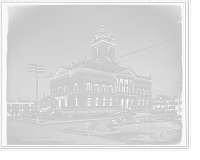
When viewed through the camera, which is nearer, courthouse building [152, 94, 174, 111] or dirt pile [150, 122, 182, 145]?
dirt pile [150, 122, 182, 145]

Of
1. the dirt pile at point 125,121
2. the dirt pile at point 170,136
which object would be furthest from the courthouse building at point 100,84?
the dirt pile at point 170,136

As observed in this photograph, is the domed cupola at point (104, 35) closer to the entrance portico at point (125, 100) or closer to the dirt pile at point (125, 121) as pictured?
the entrance portico at point (125, 100)

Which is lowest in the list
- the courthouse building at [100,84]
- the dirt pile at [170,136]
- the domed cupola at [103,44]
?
the dirt pile at [170,136]

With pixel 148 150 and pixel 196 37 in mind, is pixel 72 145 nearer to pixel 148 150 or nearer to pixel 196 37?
pixel 148 150

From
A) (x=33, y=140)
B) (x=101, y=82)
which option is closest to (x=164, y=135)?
(x=33, y=140)

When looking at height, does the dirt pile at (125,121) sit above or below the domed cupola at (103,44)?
below

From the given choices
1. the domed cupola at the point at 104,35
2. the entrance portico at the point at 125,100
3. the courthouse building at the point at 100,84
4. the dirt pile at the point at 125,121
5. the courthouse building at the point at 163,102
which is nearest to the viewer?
the dirt pile at the point at 125,121

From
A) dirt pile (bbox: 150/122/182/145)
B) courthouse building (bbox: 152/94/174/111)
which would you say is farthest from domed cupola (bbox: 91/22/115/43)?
dirt pile (bbox: 150/122/182/145)

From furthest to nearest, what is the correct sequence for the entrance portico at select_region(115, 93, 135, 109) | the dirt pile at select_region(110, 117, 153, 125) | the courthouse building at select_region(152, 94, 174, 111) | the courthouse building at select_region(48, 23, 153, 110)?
the courthouse building at select_region(152, 94, 174, 111)
the entrance portico at select_region(115, 93, 135, 109)
the courthouse building at select_region(48, 23, 153, 110)
the dirt pile at select_region(110, 117, 153, 125)

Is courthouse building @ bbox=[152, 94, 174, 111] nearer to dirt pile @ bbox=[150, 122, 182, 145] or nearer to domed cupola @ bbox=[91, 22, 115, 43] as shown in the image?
domed cupola @ bbox=[91, 22, 115, 43]

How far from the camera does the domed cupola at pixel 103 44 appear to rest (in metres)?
42.4

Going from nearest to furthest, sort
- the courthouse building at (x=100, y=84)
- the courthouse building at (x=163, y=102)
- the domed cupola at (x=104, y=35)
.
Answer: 1. the courthouse building at (x=100, y=84)
2. the domed cupola at (x=104, y=35)
3. the courthouse building at (x=163, y=102)

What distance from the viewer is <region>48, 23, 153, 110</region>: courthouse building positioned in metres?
35.1

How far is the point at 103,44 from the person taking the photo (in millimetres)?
42812
